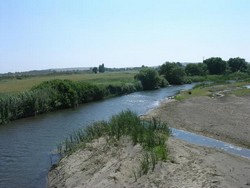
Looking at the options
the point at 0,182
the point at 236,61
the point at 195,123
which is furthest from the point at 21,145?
the point at 236,61

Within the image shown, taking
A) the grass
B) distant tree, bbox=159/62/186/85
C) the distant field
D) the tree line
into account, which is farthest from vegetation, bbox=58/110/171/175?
distant tree, bbox=159/62/186/85

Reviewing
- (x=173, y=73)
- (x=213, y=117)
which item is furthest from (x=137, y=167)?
(x=173, y=73)

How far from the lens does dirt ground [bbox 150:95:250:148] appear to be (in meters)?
36.1

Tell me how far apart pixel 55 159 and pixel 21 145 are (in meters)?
7.88

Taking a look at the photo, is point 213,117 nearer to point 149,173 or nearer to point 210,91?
point 149,173

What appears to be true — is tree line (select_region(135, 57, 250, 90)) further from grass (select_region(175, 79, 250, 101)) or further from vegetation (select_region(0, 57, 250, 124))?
grass (select_region(175, 79, 250, 101))

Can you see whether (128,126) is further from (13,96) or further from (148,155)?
(13,96)

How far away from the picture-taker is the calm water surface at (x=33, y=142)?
25.7 metres

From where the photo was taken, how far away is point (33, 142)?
36469 mm

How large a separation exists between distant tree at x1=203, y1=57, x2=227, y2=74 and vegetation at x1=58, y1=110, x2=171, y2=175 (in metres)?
136

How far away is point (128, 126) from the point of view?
28.6 meters

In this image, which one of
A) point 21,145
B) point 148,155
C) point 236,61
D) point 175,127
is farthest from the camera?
point 236,61

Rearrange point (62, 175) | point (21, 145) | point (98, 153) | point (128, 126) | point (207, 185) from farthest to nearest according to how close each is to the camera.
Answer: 1. point (21, 145)
2. point (128, 126)
3. point (98, 153)
4. point (62, 175)
5. point (207, 185)

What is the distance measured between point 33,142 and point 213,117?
76.0 feet
